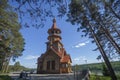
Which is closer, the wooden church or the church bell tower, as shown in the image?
the wooden church

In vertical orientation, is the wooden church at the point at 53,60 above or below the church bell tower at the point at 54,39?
below

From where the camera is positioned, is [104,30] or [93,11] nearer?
[93,11]

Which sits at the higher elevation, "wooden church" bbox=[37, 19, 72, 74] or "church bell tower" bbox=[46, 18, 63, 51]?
"church bell tower" bbox=[46, 18, 63, 51]

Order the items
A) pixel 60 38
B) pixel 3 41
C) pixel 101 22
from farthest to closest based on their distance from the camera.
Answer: pixel 60 38 < pixel 3 41 < pixel 101 22

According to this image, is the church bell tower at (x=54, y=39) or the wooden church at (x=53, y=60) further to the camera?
the church bell tower at (x=54, y=39)

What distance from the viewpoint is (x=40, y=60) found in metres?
39.4

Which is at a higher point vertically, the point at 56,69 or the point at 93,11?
the point at 93,11

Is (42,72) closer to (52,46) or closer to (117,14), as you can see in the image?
(52,46)

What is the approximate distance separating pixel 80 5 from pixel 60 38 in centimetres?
2759

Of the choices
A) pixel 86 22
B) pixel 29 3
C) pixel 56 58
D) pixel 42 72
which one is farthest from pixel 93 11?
pixel 42 72

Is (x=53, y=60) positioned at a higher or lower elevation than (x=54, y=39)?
lower

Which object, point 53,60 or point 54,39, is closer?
point 53,60

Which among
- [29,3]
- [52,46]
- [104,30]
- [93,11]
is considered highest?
[52,46]

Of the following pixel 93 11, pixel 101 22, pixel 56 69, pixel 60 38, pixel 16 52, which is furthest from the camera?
pixel 60 38
